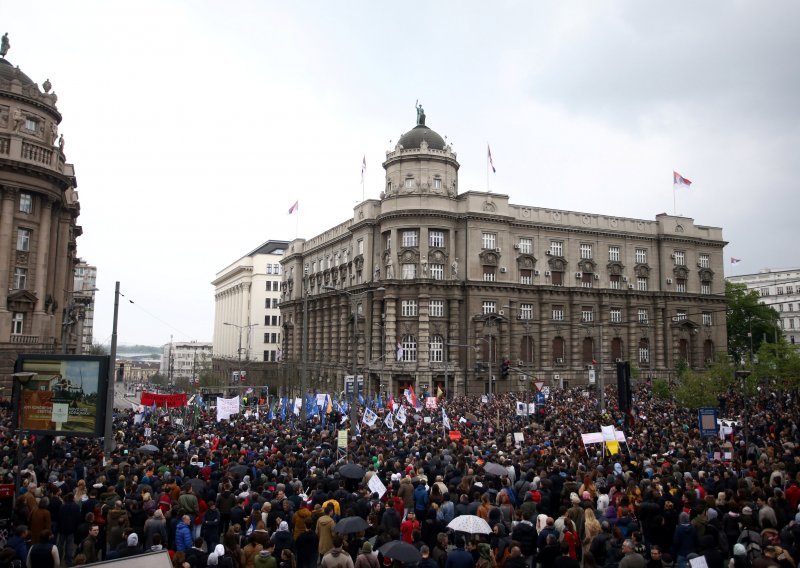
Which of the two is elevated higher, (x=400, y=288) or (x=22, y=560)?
(x=400, y=288)

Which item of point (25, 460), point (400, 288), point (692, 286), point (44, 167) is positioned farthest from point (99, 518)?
point (692, 286)

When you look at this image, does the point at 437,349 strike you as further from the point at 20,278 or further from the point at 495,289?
the point at 20,278

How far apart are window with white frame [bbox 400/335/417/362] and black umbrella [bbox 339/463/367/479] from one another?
42701 millimetres

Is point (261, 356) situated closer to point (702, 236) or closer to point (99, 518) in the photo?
point (702, 236)

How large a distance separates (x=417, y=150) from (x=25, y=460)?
50972 mm

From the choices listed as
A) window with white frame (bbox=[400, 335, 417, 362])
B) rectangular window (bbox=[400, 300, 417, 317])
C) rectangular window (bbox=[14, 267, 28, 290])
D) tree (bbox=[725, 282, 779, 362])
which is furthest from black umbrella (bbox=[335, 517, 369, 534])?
tree (bbox=[725, 282, 779, 362])

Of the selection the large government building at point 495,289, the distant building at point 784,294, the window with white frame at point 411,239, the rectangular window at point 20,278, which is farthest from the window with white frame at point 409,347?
the distant building at point 784,294

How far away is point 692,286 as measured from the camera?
75188 millimetres

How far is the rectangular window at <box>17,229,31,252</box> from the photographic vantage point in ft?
152

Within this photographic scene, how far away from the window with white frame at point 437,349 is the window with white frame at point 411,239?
30.3 ft

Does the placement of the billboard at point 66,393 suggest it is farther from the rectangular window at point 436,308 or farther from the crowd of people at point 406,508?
the rectangular window at point 436,308

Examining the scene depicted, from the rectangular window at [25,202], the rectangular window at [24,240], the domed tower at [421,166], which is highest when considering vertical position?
the domed tower at [421,166]

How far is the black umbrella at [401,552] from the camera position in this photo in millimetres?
10125

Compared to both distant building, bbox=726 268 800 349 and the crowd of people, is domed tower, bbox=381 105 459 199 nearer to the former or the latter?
the crowd of people
